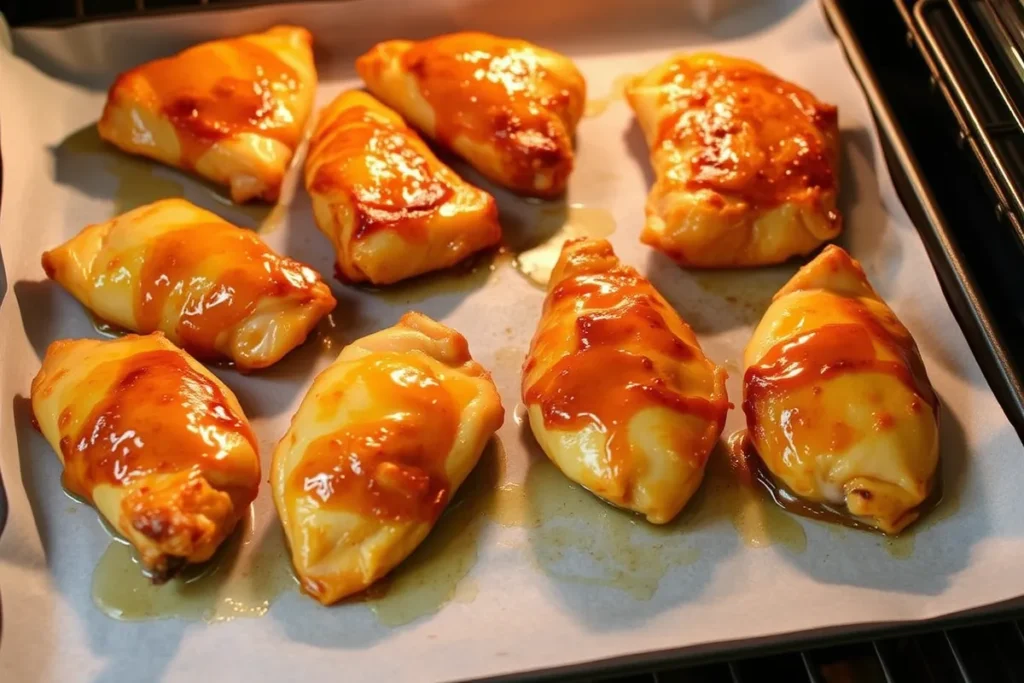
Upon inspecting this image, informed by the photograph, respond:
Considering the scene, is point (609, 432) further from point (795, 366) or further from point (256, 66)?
point (256, 66)

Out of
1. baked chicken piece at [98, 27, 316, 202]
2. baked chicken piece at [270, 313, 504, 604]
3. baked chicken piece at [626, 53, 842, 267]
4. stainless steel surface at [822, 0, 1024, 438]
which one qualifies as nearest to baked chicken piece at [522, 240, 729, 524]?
baked chicken piece at [270, 313, 504, 604]

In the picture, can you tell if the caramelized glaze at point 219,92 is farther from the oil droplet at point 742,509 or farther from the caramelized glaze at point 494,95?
the oil droplet at point 742,509

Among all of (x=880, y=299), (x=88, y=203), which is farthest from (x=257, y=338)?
(x=880, y=299)

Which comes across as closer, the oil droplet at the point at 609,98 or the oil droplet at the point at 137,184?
the oil droplet at the point at 137,184

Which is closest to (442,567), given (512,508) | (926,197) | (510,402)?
(512,508)

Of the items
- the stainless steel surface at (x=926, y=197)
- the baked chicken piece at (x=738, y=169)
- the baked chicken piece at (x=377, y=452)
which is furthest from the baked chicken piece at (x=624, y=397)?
the stainless steel surface at (x=926, y=197)

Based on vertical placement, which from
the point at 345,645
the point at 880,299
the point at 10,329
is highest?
the point at 880,299
